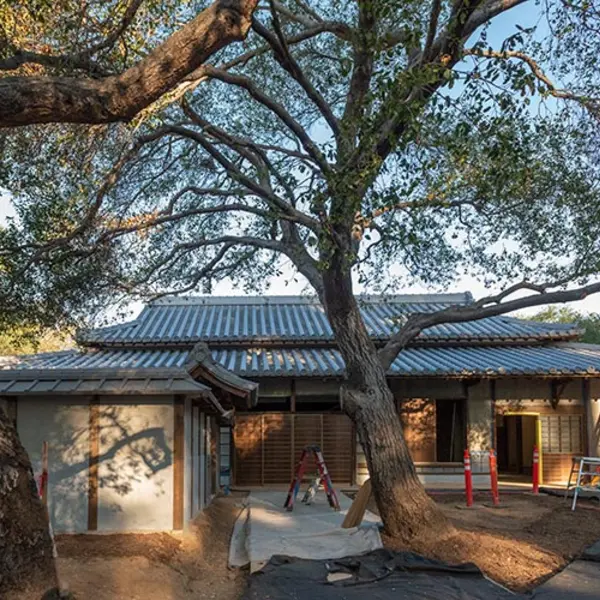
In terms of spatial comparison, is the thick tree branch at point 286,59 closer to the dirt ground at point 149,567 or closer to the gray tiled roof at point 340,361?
the dirt ground at point 149,567

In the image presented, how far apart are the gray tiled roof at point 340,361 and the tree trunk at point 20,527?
965 centimetres

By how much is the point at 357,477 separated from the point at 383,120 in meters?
11.6

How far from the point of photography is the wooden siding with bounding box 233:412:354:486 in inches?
649

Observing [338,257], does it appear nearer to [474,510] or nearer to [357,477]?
[474,510]

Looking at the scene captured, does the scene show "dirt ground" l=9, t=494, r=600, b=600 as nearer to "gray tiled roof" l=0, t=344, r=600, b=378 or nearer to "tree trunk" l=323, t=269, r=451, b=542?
"tree trunk" l=323, t=269, r=451, b=542

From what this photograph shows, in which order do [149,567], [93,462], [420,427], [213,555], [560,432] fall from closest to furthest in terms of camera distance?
[149,567] → [213,555] → [93,462] → [420,427] → [560,432]

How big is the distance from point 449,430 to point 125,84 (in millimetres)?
14799

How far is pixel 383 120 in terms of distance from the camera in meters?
6.83

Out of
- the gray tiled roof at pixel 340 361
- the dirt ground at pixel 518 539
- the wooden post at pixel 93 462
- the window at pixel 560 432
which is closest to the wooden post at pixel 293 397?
the gray tiled roof at pixel 340 361

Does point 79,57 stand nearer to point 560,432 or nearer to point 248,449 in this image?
point 248,449

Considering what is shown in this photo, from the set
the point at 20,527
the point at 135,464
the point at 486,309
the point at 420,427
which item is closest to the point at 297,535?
the point at 135,464

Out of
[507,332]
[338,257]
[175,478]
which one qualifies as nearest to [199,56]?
[338,257]

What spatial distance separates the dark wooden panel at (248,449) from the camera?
16.5 meters

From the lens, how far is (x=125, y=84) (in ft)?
16.9
